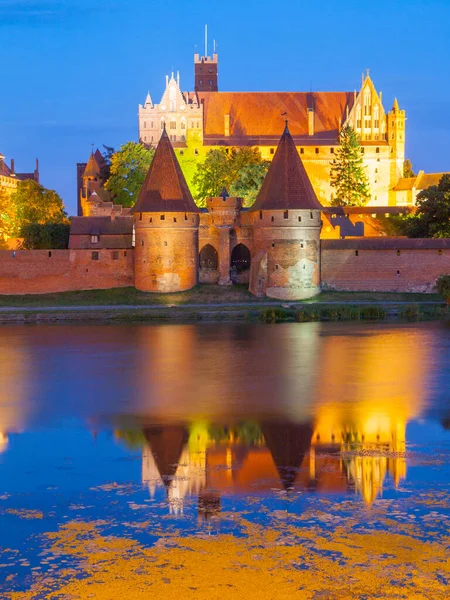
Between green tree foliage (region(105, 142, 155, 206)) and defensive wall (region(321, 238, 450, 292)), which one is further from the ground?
green tree foliage (region(105, 142, 155, 206))

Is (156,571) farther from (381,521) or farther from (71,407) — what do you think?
(71,407)

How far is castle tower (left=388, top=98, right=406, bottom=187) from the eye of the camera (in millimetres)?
77688

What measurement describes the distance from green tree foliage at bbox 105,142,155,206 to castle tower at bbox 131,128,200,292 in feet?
53.9

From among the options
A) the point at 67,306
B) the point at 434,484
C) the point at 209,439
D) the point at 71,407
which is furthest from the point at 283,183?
the point at 434,484

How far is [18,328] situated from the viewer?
117ft

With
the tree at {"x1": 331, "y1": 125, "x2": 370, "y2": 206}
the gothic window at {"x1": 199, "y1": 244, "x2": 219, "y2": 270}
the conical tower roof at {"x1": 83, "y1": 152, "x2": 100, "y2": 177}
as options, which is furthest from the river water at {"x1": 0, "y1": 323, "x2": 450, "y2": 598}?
the conical tower roof at {"x1": 83, "y1": 152, "x2": 100, "y2": 177}

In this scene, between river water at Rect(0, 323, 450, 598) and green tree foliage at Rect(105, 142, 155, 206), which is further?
green tree foliage at Rect(105, 142, 155, 206)

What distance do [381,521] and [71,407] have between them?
361 inches

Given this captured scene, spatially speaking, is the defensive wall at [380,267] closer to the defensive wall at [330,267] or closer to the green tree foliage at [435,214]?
the defensive wall at [330,267]

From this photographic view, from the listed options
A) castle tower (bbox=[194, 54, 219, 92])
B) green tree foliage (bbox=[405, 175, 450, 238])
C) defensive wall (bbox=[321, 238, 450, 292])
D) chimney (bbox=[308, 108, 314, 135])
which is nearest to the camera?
defensive wall (bbox=[321, 238, 450, 292])

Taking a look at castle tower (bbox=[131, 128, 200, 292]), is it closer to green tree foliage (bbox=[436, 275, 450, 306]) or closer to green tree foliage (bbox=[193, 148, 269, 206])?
green tree foliage (bbox=[193, 148, 269, 206])

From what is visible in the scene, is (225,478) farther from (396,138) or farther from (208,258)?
(396,138)

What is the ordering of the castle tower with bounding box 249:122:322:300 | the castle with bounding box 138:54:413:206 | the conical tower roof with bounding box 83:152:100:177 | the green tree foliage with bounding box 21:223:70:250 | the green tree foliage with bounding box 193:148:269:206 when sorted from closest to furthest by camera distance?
the castle tower with bounding box 249:122:322:300 → the green tree foliage with bounding box 21:223:70:250 → the green tree foliage with bounding box 193:148:269:206 → the conical tower roof with bounding box 83:152:100:177 → the castle with bounding box 138:54:413:206

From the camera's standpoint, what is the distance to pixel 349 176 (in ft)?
232
